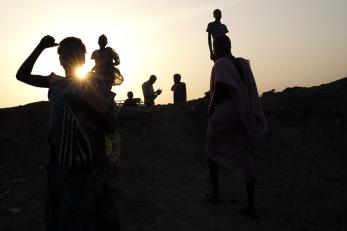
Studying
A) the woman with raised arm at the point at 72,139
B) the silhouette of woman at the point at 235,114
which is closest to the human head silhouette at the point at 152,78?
the silhouette of woman at the point at 235,114

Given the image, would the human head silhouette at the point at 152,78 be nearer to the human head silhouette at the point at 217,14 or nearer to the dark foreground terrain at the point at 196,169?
the dark foreground terrain at the point at 196,169

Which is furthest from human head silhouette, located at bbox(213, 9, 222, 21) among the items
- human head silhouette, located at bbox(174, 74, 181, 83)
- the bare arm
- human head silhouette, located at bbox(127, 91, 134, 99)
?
Result: the bare arm

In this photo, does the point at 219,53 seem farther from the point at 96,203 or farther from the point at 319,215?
the point at 96,203

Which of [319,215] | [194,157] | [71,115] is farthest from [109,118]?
[194,157]

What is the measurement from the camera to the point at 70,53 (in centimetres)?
337

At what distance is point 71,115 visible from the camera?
3234mm

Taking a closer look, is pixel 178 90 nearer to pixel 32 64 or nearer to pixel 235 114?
pixel 235 114

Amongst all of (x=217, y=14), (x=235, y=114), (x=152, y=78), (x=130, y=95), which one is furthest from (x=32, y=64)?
(x=130, y=95)

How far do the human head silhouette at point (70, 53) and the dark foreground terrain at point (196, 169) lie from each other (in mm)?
2387

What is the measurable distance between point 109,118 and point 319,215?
11.0 feet

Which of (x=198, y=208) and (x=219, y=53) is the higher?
(x=219, y=53)

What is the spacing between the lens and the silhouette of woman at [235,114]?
5309 mm

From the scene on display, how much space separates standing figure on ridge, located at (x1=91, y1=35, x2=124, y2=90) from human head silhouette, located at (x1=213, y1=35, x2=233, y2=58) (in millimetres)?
1288

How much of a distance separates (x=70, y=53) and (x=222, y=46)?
2468 mm
